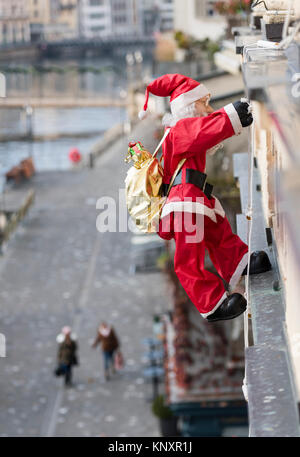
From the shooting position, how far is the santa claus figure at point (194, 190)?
167 inches

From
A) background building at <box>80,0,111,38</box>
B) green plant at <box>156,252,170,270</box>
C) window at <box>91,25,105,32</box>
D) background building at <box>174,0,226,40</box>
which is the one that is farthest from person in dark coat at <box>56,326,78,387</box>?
window at <box>91,25,105,32</box>

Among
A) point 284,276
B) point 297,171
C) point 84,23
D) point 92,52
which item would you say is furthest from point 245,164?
point 84,23

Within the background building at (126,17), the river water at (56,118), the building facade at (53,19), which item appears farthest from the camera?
the background building at (126,17)

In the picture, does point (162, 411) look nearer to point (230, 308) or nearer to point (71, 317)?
point (71, 317)

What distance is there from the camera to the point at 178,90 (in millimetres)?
4527

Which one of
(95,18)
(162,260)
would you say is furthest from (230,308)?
(95,18)

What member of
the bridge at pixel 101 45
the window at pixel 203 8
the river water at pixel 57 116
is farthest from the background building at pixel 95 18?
the window at pixel 203 8

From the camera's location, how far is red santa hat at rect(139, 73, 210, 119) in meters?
4.44

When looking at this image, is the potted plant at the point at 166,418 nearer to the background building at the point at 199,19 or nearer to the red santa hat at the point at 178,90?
the red santa hat at the point at 178,90

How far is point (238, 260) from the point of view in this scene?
4746mm

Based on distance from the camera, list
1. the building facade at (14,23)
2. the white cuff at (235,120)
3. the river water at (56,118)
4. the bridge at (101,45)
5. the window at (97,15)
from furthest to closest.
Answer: the window at (97,15), the bridge at (101,45), the building facade at (14,23), the river water at (56,118), the white cuff at (235,120)

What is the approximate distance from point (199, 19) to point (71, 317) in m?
11.2

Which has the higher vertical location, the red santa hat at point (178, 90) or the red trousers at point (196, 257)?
the red santa hat at point (178, 90)

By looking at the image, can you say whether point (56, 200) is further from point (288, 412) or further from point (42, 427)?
point (288, 412)
